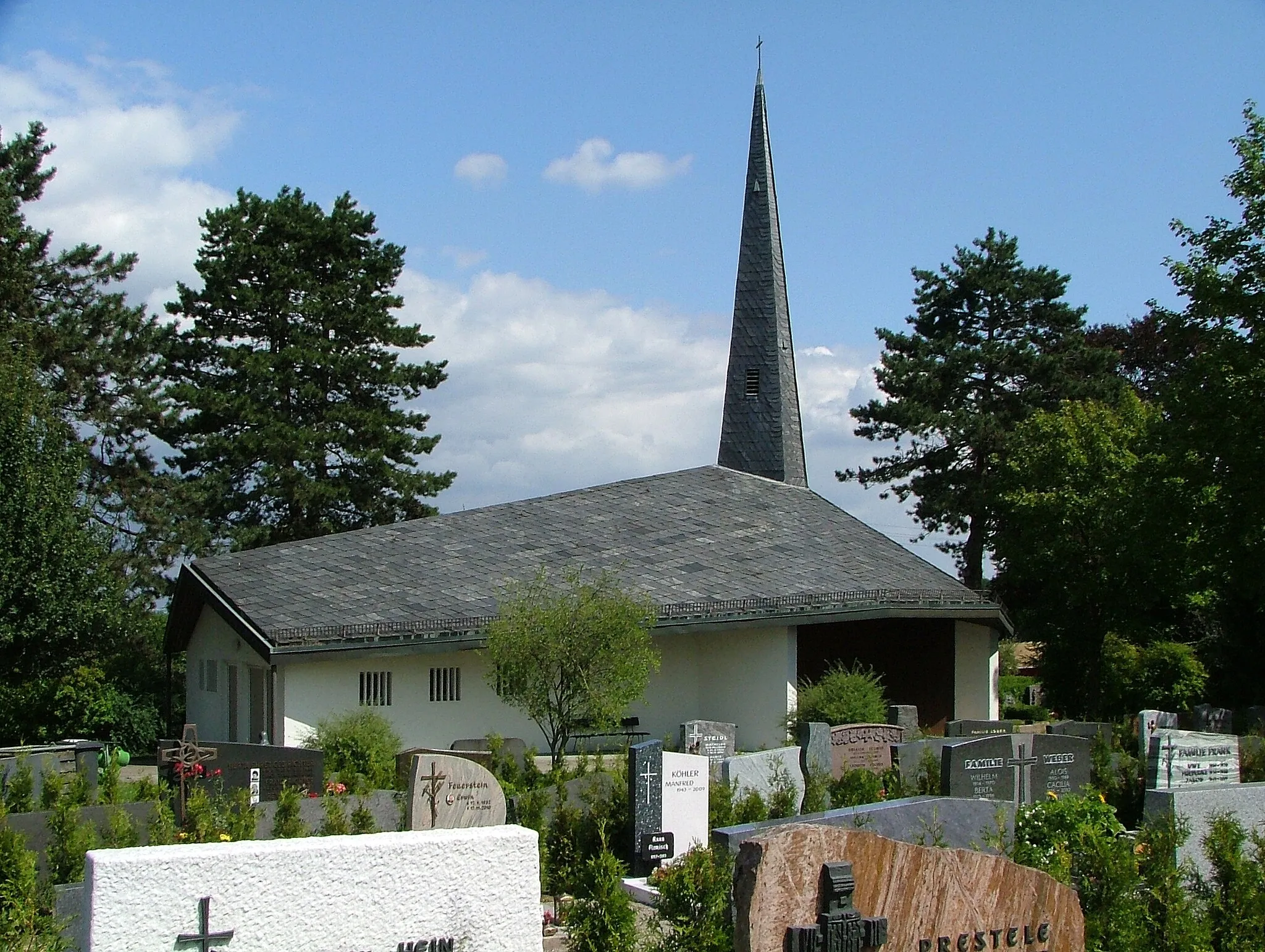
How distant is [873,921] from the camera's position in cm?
690

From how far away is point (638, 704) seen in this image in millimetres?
25266

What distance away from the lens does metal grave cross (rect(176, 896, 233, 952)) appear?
17.7 feet

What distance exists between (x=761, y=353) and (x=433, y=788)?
22.8 metres

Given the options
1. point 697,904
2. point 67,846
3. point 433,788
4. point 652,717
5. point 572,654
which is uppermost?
point 572,654

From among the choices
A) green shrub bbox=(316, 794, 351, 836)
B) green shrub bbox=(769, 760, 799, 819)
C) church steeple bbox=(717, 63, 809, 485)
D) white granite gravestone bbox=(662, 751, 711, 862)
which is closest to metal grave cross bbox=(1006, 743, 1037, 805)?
green shrub bbox=(769, 760, 799, 819)

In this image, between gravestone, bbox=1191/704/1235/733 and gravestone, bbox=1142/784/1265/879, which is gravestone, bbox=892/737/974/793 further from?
gravestone, bbox=1191/704/1235/733

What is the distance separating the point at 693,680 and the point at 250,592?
29.5 feet

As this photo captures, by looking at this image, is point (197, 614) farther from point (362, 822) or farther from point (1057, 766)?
point (1057, 766)

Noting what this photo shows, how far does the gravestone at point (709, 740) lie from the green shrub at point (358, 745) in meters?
4.14

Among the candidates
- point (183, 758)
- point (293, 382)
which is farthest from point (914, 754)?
point (293, 382)

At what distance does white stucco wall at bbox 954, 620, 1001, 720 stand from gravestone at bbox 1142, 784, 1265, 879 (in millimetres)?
16561

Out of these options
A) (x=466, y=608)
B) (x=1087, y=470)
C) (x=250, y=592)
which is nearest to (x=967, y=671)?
(x=1087, y=470)

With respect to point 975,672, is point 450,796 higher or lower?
higher

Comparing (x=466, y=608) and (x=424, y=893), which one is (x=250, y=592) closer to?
(x=466, y=608)
